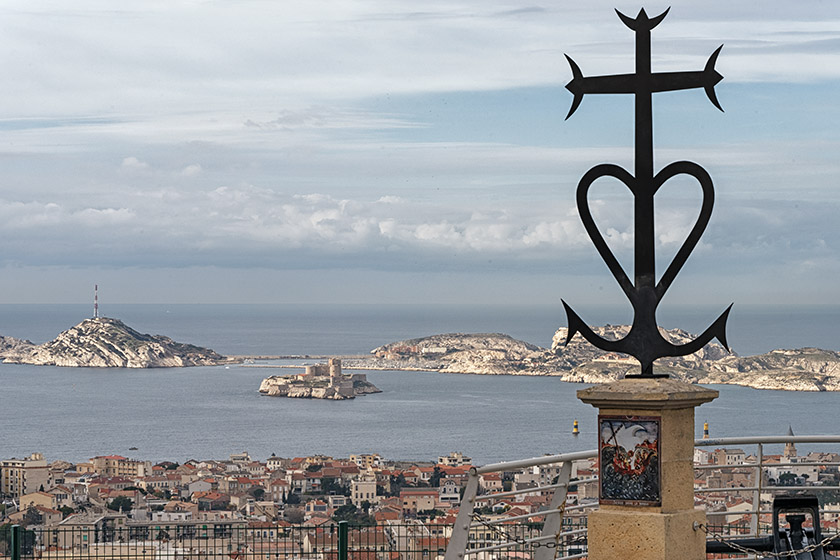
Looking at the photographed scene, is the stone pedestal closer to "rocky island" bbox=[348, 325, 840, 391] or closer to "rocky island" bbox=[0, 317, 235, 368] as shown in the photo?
"rocky island" bbox=[348, 325, 840, 391]

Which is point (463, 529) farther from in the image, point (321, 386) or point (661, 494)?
point (321, 386)

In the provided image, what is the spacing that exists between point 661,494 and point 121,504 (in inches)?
1500

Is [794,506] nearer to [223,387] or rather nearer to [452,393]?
[452,393]

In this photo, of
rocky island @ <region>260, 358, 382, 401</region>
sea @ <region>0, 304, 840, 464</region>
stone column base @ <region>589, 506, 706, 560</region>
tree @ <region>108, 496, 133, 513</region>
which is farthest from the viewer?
rocky island @ <region>260, 358, 382, 401</region>

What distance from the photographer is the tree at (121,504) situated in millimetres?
40869

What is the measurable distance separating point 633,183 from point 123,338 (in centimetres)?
17640

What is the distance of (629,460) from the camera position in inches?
258

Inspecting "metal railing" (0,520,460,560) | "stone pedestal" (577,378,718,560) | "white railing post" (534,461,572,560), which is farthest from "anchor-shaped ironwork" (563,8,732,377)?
"metal railing" (0,520,460,560)

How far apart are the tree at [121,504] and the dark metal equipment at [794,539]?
117 ft

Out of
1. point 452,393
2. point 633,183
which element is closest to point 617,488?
point 633,183

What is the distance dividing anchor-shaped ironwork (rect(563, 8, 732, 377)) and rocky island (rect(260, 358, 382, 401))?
124185 millimetres

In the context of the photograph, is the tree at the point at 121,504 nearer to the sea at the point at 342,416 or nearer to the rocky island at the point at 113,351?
the sea at the point at 342,416

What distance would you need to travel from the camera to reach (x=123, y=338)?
17738 centimetres

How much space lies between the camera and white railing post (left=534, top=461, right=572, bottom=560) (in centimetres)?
792
